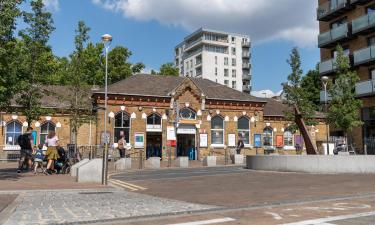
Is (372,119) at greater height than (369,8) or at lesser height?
lesser

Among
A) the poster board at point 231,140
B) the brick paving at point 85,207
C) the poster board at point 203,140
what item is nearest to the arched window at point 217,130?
the poster board at point 231,140

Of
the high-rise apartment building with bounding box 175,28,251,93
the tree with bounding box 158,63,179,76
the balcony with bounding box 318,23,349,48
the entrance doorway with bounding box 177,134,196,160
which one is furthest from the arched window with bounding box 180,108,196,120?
the high-rise apartment building with bounding box 175,28,251,93

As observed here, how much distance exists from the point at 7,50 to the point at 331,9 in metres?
32.3

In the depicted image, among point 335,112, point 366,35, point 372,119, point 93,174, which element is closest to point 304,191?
point 93,174

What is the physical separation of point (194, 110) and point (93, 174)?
22.2m

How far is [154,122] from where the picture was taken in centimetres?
3525

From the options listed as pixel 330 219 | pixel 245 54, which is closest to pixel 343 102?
pixel 330 219

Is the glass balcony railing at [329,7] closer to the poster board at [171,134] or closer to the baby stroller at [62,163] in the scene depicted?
the poster board at [171,134]

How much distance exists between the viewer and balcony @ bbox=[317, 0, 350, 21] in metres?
38.2

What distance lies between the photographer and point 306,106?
117ft

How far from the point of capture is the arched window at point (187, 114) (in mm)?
36281

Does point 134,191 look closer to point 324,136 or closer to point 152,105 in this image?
point 152,105

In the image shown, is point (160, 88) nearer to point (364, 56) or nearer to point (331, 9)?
point (364, 56)

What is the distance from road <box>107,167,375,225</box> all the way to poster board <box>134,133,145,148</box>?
777 inches
